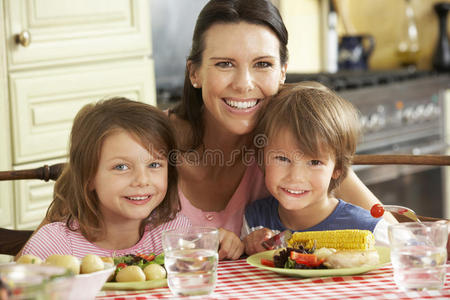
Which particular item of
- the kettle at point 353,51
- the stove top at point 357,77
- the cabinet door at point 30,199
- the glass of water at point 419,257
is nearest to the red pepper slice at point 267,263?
the glass of water at point 419,257

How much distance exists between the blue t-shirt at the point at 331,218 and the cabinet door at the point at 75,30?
1051 millimetres

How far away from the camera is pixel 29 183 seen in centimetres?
249

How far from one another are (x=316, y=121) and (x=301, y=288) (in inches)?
19.1

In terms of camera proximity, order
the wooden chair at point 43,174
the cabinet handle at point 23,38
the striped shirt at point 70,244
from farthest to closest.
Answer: the cabinet handle at point 23,38, the wooden chair at point 43,174, the striped shirt at point 70,244

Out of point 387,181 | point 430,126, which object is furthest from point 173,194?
point 430,126

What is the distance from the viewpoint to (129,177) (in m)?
1.56

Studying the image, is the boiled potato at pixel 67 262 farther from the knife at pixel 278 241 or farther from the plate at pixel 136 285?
the knife at pixel 278 241

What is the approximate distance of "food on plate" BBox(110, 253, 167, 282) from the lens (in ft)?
4.11

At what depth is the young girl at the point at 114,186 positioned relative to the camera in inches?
61.2

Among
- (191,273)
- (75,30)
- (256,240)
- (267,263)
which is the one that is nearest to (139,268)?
(191,273)

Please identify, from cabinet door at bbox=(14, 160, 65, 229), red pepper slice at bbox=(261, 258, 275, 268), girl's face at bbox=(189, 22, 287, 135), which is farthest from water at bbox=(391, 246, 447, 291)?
cabinet door at bbox=(14, 160, 65, 229)

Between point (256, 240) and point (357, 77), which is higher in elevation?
point (357, 77)

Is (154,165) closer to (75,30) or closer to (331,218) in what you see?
(331,218)

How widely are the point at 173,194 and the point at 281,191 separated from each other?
269 millimetres
